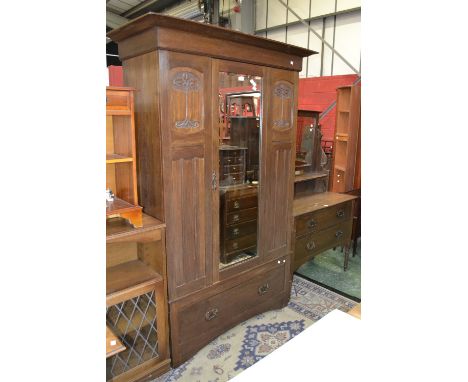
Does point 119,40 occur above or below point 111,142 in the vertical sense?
above

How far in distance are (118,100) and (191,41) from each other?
43 centimetres

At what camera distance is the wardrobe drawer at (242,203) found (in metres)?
1.95

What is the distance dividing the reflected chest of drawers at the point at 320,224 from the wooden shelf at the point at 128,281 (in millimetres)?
1114

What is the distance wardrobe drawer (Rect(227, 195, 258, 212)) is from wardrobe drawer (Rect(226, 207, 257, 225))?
0.02 m

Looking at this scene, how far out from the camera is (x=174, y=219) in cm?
162

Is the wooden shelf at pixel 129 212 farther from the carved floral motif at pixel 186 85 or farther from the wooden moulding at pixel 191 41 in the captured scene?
the wooden moulding at pixel 191 41

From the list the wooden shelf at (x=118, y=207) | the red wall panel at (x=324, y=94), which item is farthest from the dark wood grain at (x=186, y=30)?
the red wall panel at (x=324, y=94)

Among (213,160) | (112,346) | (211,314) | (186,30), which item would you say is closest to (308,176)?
(213,160)

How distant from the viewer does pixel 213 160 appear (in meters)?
1.70
